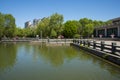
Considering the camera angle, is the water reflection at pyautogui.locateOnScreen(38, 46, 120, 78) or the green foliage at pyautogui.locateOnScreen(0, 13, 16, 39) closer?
the water reflection at pyautogui.locateOnScreen(38, 46, 120, 78)

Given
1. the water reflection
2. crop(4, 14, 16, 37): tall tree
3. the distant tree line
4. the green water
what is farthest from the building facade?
the green water

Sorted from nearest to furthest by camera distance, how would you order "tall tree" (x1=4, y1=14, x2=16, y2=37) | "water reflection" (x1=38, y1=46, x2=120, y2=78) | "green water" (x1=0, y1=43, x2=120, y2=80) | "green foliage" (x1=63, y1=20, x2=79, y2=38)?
1. "green water" (x1=0, y1=43, x2=120, y2=80)
2. "water reflection" (x1=38, y1=46, x2=120, y2=78)
3. "tall tree" (x1=4, y1=14, x2=16, y2=37)
4. "green foliage" (x1=63, y1=20, x2=79, y2=38)

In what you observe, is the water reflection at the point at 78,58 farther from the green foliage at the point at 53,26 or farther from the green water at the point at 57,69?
the green foliage at the point at 53,26

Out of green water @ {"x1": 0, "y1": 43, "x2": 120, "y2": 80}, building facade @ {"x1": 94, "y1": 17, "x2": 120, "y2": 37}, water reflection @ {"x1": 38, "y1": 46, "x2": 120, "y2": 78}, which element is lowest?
water reflection @ {"x1": 38, "y1": 46, "x2": 120, "y2": 78}

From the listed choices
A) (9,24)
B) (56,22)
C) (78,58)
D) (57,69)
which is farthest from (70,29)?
(57,69)

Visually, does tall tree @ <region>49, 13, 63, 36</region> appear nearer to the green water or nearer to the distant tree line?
the distant tree line

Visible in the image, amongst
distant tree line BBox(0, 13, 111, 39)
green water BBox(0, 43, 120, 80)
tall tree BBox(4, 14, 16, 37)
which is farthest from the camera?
tall tree BBox(4, 14, 16, 37)

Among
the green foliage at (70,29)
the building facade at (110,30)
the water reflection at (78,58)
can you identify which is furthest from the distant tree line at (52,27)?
the water reflection at (78,58)

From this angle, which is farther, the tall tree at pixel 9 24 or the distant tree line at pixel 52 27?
the tall tree at pixel 9 24

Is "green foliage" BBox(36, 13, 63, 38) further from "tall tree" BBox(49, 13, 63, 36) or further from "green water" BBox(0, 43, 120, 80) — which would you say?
"green water" BBox(0, 43, 120, 80)

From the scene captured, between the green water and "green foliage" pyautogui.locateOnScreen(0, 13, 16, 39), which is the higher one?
"green foliage" pyautogui.locateOnScreen(0, 13, 16, 39)

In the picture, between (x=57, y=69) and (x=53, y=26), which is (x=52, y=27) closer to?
(x=53, y=26)

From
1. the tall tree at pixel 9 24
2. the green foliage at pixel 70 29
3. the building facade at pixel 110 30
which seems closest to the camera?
the building facade at pixel 110 30

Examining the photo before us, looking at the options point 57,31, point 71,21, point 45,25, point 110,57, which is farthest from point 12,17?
point 110,57
